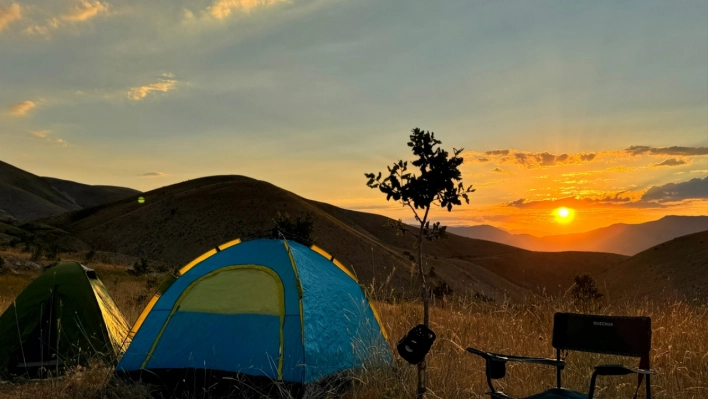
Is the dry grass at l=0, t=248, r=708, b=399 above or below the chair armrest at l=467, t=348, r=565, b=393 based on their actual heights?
below

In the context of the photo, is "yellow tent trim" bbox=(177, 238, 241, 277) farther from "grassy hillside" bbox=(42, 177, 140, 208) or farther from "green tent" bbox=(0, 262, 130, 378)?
"grassy hillside" bbox=(42, 177, 140, 208)

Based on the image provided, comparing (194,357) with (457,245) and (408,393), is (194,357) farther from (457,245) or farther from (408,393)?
(457,245)

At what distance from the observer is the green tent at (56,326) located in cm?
775

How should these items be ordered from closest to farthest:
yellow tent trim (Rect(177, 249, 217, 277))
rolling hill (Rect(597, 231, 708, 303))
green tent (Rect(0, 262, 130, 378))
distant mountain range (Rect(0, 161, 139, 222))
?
yellow tent trim (Rect(177, 249, 217, 277)), green tent (Rect(0, 262, 130, 378)), rolling hill (Rect(597, 231, 708, 303)), distant mountain range (Rect(0, 161, 139, 222))

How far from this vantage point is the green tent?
7.75 metres

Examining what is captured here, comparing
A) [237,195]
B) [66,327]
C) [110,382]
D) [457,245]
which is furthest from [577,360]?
[457,245]

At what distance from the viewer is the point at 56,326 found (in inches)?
313

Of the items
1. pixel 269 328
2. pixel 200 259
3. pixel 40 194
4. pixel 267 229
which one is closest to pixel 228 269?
pixel 200 259

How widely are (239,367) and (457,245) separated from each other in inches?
4571

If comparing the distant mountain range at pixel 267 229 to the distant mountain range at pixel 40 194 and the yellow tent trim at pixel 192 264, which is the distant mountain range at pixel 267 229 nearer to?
the distant mountain range at pixel 40 194

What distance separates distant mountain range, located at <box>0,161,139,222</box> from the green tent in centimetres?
10951

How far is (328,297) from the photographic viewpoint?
6430 mm

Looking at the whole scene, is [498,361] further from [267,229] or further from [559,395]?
[267,229]

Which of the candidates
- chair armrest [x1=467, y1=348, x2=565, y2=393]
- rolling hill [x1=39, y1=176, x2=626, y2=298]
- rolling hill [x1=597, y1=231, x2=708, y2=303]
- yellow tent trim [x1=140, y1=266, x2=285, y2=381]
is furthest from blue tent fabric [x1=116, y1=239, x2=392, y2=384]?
rolling hill [x1=597, y1=231, x2=708, y2=303]
